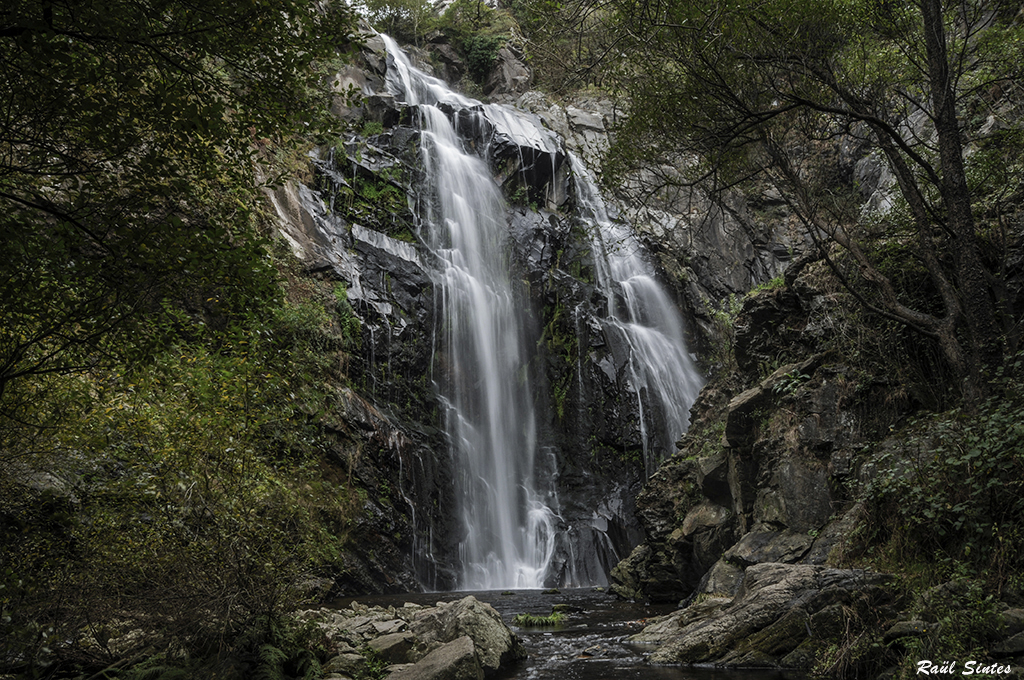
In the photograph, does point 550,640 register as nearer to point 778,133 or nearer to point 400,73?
point 778,133

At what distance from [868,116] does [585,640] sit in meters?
8.25

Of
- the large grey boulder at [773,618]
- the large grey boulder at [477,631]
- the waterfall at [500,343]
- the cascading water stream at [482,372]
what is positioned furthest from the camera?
the waterfall at [500,343]

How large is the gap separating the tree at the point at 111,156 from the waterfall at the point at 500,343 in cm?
1163

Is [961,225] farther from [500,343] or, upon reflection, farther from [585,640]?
[500,343]

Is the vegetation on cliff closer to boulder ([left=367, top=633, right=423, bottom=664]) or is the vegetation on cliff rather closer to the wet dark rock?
boulder ([left=367, top=633, right=423, bottom=664])

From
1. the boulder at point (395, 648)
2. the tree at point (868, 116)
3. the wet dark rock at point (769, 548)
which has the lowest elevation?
the boulder at point (395, 648)

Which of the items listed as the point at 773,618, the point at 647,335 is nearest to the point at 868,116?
the point at 773,618

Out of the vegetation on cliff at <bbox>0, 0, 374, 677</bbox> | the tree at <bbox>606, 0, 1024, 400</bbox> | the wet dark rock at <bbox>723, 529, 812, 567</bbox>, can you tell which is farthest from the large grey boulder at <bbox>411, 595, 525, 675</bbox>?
the tree at <bbox>606, 0, 1024, 400</bbox>

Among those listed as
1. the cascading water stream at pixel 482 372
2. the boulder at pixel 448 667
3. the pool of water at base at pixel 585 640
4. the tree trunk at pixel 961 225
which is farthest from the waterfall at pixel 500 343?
the boulder at pixel 448 667

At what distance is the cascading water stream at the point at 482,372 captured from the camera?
61.9ft

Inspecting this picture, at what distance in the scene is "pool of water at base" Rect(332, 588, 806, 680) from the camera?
7102 mm

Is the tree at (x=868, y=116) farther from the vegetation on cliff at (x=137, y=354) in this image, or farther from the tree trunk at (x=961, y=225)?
the vegetation on cliff at (x=137, y=354)

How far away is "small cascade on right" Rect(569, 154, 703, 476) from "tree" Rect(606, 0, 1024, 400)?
11061 millimetres

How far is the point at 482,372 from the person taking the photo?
22.5 m
